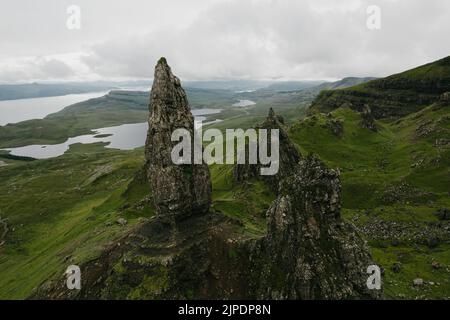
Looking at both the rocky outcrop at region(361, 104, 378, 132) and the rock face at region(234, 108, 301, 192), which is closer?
the rock face at region(234, 108, 301, 192)

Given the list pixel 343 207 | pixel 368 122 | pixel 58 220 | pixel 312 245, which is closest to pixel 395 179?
pixel 343 207

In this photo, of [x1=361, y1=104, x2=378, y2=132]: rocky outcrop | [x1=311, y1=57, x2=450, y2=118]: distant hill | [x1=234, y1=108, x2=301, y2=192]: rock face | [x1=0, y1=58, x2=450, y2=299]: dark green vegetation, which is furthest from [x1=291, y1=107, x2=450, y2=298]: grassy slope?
[x1=311, y1=57, x2=450, y2=118]: distant hill

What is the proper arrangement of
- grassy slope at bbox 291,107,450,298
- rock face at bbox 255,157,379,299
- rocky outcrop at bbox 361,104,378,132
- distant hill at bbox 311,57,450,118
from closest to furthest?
rock face at bbox 255,157,379,299, grassy slope at bbox 291,107,450,298, rocky outcrop at bbox 361,104,378,132, distant hill at bbox 311,57,450,118

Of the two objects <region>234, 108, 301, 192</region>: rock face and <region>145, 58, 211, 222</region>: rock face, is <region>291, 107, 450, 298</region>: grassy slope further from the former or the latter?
<region>145, 58, 211, 222</region>: rock face

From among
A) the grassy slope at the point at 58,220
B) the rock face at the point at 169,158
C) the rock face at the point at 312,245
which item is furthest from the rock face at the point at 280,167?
the rock face at the point at 312,245
